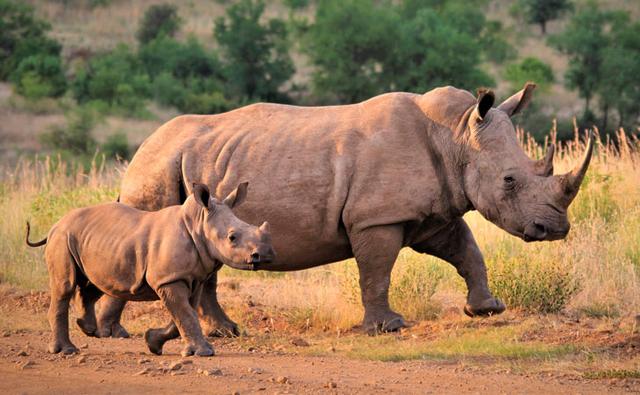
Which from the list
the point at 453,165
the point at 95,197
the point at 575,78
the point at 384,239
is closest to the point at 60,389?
the point at 384,239

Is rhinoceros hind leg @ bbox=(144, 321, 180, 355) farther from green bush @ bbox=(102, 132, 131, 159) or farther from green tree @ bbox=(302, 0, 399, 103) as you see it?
green tree @ bbox=(302, 0, 399, 103)

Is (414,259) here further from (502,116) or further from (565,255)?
(502,116)

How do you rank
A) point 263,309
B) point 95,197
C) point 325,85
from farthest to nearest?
1. point 325,85
2. point 95,197
3. point 263,309

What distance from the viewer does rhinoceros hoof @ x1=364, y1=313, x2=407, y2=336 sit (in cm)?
959

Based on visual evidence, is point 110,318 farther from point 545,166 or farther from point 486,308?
point 545,166

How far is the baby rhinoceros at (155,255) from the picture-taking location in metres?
8.09

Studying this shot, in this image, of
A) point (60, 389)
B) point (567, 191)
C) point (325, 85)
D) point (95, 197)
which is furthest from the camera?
point (325, 85)

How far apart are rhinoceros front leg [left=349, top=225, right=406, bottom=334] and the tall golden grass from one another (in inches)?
21.5

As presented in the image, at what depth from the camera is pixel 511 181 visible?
9367 millimetres

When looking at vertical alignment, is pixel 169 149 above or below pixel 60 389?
above

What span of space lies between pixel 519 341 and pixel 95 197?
7.24 metres

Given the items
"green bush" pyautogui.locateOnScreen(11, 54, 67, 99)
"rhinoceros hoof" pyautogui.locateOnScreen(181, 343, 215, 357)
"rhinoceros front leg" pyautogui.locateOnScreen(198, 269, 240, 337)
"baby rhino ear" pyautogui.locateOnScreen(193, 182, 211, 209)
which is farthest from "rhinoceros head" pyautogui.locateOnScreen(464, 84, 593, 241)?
"green bush" pyautogui.locateOnScreen(11, 54, 67, 99)

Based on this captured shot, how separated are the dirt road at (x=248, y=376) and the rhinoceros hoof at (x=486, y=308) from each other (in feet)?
5.34

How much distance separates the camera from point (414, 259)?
1170 centimetres
